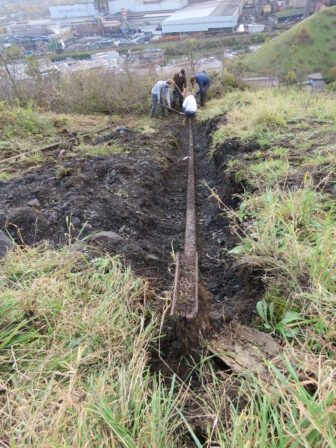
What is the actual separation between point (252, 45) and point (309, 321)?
6284cm

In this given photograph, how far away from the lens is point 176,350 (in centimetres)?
168

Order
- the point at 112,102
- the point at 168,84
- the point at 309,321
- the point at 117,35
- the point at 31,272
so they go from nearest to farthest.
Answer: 1. the point at 309,321
2. the point at 31,272
3. the point at 168,84
4. the point at 112,102
5. the point at 117,35

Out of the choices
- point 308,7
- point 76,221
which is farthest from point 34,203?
point 308,7

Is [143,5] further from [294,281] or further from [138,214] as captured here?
[294,281]

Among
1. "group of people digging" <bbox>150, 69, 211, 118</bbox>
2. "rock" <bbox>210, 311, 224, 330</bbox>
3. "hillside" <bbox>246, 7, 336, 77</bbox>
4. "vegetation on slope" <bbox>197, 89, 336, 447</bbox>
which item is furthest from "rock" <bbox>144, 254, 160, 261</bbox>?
"hillside" <bbox>246, 7, 336, 77</bbox>

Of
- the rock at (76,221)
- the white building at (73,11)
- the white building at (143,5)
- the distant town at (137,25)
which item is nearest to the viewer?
the rock at (76,221)

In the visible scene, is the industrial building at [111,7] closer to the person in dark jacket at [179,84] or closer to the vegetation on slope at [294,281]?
the person in dark jacket at [179,84]

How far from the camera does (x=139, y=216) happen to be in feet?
11.5

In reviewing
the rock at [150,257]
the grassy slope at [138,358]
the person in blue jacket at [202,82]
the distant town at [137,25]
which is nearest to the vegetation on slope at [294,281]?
the grassy slope at [138,358]

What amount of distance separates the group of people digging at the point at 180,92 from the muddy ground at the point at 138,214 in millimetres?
4685

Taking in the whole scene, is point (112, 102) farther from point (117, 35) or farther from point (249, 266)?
Result: point (117, 35)

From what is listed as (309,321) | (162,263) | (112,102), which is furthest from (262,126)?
(112,102)

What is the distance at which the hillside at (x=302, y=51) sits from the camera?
40094mm

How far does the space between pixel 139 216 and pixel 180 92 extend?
8571 mm
